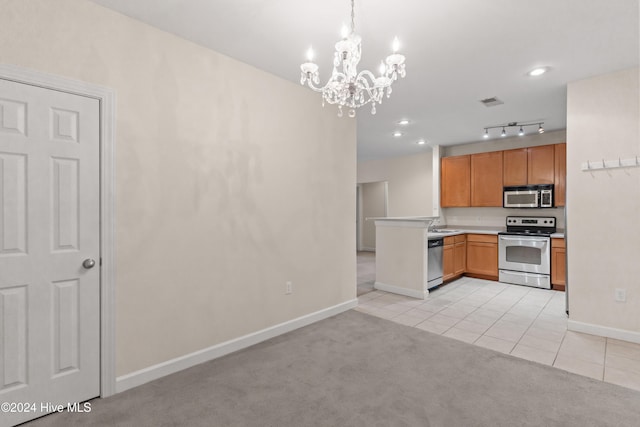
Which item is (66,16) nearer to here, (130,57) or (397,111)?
(130,57)

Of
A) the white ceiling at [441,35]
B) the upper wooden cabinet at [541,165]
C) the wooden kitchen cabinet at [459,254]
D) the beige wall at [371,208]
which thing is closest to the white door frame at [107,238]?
the white ceiling at [441,35]

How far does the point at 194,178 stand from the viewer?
263 cm

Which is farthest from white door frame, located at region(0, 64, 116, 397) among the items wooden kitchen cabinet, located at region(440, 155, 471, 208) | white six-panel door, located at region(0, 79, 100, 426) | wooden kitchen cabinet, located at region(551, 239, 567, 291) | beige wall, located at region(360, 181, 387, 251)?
beige wall, located at region(360, 181, 387, 251)

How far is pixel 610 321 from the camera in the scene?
3189 mm

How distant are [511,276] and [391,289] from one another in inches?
86.8

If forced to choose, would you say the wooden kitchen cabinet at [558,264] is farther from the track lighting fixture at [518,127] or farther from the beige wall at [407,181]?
the beige wall at [407,181]

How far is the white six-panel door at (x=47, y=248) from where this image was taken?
1.85 m

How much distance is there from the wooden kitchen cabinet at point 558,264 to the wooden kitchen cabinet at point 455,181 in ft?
5.46

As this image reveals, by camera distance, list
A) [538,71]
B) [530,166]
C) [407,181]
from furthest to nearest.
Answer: [407,181], [530,166], [538,71]

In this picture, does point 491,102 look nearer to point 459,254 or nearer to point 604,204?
point 604,204

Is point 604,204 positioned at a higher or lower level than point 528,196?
lower

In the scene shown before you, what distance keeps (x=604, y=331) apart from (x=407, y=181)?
5.05 meters

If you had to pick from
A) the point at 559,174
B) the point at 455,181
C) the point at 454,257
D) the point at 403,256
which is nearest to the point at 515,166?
the point at 559,174

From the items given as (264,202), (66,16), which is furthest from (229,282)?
(66,16)
